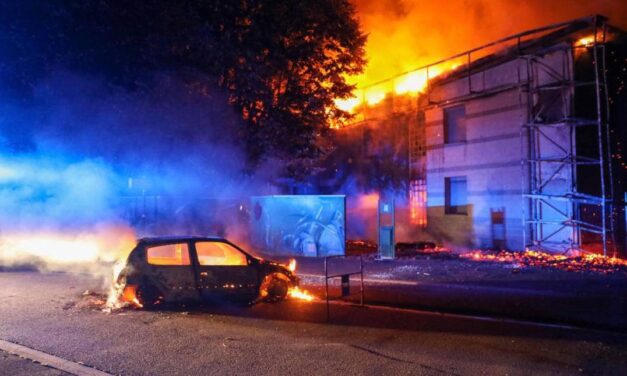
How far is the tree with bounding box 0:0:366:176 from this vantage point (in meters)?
13.3

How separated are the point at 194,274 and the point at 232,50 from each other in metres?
8.08

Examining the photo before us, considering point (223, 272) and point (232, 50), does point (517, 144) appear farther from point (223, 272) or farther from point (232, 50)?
point (223, 272)

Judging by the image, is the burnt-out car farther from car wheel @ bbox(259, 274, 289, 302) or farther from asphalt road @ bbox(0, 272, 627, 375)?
asphalt road @ bbox(0, 272, 627, 375)

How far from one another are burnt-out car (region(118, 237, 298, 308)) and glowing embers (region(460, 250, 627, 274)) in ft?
25.2

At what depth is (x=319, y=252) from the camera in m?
16.2

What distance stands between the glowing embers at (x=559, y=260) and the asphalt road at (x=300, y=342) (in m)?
6.46

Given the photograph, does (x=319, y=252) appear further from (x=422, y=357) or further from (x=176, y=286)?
(x=422, y=357)

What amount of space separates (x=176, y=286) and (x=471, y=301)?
5.26 m

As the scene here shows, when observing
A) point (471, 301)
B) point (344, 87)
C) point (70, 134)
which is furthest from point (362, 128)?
point (471, 301)

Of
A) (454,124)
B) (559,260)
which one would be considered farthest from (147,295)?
(454,124)

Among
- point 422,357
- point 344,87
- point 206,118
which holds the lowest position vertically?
point 422,357

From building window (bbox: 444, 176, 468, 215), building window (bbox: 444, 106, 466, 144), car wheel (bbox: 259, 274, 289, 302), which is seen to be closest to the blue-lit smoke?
car wheel (bbox: 259, 274, 289, 302)

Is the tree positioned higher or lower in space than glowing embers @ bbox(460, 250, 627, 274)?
higher

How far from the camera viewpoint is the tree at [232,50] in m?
13.3
